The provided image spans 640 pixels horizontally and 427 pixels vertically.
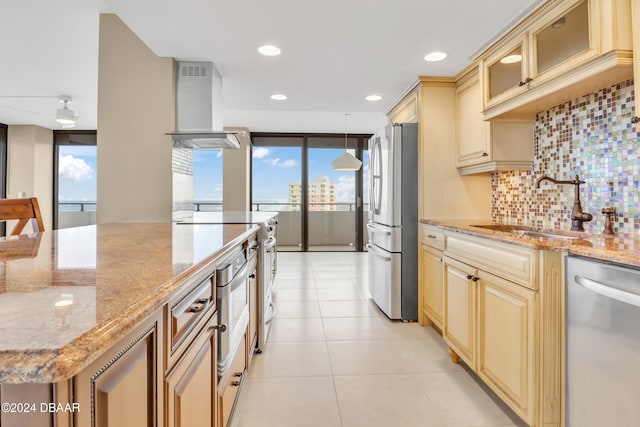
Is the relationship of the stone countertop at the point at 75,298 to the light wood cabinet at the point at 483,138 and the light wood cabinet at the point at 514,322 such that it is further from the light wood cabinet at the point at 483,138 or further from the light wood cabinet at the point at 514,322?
the light wood cabinet at the point at 483,138

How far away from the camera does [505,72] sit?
2.22m

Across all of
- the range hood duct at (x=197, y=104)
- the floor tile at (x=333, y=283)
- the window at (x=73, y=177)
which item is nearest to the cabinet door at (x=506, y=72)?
the range hood duct at (x=197, y=104)

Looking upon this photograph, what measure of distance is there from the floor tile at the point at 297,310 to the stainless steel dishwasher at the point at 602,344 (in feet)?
6.93

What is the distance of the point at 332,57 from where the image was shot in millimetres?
2721

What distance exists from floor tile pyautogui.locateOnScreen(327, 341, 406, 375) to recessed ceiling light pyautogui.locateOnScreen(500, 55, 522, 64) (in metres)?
2.01

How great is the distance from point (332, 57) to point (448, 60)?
0.90 meters

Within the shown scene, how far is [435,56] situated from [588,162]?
130 cm

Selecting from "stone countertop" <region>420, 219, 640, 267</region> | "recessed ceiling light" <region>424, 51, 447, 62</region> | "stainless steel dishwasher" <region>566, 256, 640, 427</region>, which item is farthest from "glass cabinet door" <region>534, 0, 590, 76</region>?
"stainless steel dishwasher" <region>566, 256, 640, 427</region>

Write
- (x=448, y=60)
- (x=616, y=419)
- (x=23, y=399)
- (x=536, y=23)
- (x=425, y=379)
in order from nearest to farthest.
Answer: (x=23, y=399) < (x=616, y=419) < (x=536, y=23) < (x=425, y=379) < (x=448, y=60)

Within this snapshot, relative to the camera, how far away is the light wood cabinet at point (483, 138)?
8.17 ft

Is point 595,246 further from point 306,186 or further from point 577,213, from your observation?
point 306,186

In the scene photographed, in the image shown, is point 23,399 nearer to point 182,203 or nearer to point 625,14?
point 625,14

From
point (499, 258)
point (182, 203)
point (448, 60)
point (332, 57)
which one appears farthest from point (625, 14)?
point (182, 203)

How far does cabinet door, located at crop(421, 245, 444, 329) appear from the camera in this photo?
263 cm
